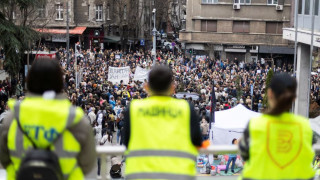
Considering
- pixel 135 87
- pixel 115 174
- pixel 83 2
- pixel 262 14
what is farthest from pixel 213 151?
pixel 83 2

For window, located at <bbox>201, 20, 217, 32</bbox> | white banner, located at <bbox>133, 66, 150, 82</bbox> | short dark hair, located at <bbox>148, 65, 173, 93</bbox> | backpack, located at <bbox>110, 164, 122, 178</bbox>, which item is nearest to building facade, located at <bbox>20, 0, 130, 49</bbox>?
window, located at <bbox>201, 20, 217, 32</bbox>

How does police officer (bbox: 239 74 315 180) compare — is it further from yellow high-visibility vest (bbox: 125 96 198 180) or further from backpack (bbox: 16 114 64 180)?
backpack (bbox: 16 114 64 180)

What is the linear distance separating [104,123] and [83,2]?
129ft

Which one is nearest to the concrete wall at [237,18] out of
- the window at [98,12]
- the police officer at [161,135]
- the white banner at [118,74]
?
the window at [98,12]

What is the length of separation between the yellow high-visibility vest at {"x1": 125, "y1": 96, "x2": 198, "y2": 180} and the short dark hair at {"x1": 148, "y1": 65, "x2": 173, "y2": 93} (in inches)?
3.0

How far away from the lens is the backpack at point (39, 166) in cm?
307

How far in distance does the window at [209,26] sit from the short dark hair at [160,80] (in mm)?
47799

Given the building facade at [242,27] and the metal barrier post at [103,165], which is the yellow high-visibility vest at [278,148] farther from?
the building facade at [242,27]

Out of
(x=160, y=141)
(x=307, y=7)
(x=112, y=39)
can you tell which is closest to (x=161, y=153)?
(x=160, y=141)

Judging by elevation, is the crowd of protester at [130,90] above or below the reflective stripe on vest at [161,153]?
below

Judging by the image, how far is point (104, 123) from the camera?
Answer: 18125 millimetres

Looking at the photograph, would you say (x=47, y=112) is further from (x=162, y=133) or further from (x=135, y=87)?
(x=135, y=87)

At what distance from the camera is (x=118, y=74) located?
26.4 metres

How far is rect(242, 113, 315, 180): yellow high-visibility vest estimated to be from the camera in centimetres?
330
